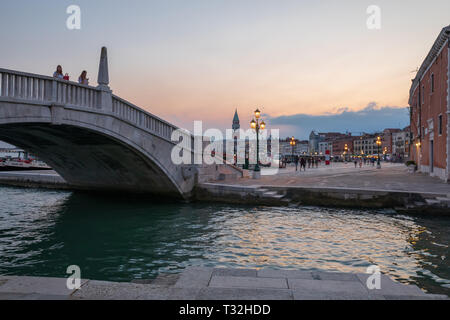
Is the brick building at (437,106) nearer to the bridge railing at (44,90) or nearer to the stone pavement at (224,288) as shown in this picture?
the stone pavement at (224,288)

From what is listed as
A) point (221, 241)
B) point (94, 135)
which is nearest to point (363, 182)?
point (221, 241)

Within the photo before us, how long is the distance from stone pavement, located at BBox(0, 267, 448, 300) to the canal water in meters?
2.45

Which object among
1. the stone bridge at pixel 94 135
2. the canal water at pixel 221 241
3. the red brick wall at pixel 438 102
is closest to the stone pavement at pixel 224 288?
the canal water at pixel 221 241

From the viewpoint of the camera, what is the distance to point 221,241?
A: 1022 centimetres

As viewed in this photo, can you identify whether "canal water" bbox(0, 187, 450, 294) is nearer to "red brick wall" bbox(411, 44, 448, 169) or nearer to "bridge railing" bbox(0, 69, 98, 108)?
"bridge railing" bbox(0, 69, 98, 108)

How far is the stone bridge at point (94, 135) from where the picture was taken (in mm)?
11406

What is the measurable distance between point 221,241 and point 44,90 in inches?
312

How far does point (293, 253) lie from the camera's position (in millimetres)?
8789

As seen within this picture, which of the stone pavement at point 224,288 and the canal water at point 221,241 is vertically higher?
the stone pavement at point 224,288

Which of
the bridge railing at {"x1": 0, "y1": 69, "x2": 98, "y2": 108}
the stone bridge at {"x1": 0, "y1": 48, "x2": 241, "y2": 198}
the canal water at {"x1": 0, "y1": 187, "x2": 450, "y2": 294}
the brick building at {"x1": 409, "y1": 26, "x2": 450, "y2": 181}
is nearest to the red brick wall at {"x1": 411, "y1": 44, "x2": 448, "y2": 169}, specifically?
the brick building at {"x1": 409, "y1": 26, "x2": 450, "y2": 181}

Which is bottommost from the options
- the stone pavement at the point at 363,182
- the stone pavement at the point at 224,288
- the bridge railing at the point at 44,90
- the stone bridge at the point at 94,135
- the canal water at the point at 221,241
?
the canal water at the point at 221,241

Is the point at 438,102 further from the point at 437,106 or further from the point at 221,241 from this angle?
the point at 221,241

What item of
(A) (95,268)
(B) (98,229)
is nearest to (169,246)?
(A) (95,268)

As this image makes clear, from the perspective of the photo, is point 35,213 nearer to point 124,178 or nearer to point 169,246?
point 124,178
